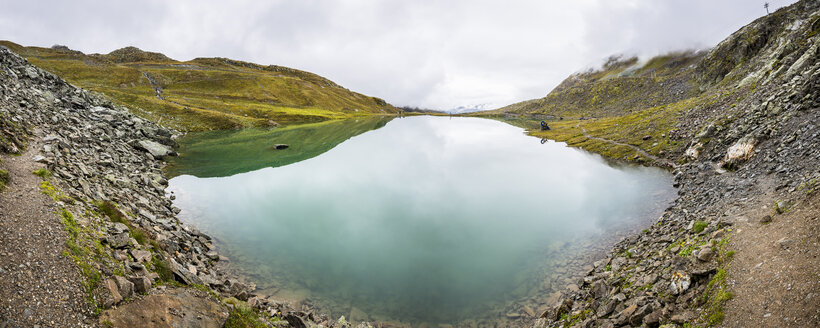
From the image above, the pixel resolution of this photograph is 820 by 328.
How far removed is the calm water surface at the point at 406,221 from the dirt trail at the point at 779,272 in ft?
32.8

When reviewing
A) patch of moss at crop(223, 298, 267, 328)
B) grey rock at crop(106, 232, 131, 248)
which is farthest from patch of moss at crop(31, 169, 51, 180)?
patch of moss at crop(223, 298, 267, 328)

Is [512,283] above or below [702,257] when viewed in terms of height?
below

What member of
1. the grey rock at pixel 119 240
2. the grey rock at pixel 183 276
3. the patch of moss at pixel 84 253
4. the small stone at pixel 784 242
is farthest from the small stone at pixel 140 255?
the small stone at pixel 784 242

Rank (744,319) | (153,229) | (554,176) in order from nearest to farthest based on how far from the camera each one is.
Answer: (744,319)
(153,229)
(554,176)

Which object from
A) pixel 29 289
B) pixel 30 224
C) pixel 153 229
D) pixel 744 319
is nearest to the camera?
pixel 29 289

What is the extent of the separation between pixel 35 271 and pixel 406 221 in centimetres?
2321

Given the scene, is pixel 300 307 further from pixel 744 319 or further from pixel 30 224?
pixel 744 319

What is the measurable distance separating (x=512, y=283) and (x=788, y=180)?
1691cm

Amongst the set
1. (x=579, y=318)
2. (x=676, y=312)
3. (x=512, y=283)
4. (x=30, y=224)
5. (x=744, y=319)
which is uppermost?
(x=30, y=224)

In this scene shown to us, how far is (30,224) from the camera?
11039mm

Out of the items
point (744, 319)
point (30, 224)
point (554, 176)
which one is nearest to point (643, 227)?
point (744, 319)

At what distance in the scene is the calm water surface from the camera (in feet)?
64.7

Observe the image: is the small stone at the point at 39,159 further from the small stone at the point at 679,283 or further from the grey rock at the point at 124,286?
the small stone at the point at 679,283

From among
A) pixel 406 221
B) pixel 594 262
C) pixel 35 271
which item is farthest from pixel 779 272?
pixel 35 271
